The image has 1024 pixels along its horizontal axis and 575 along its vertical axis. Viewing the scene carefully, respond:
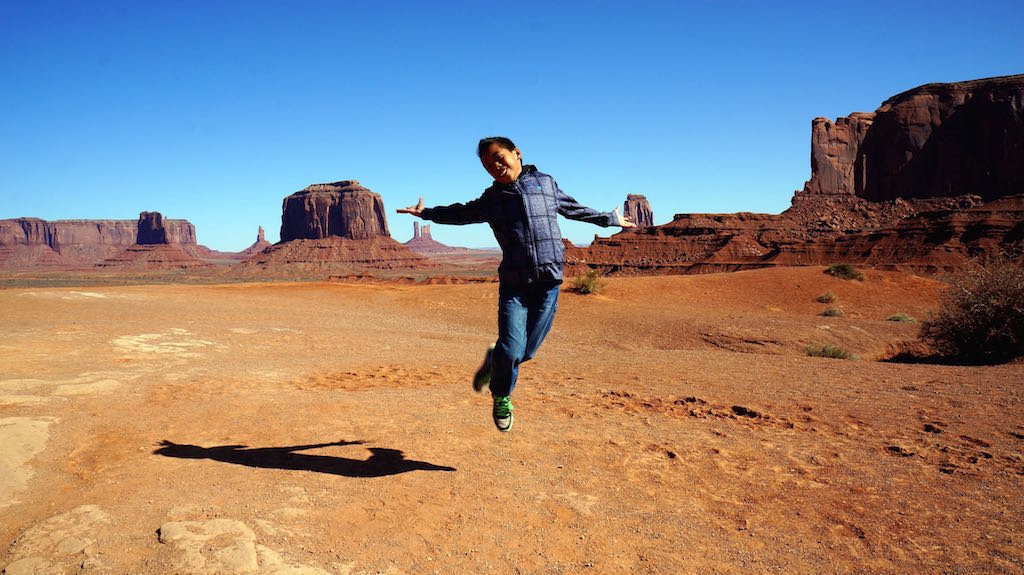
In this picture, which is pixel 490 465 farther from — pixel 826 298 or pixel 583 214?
pixel 826 298

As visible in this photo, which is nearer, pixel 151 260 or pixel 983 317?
pixel 983 317

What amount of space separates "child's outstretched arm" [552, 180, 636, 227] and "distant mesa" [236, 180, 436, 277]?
122084mm

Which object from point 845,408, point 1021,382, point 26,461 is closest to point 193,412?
point 26,461

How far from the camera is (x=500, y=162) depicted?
160 inches

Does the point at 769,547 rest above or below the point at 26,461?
below

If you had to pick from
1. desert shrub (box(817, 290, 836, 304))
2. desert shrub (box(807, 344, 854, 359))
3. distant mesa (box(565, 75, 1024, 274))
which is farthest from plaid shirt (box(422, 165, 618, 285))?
distant mesa (box(565, 75, 1024, 274))

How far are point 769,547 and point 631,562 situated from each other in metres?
0.81

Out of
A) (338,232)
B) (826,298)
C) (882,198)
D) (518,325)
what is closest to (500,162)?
(518,325)

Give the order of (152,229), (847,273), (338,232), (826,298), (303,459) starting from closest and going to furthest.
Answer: (303,459), (826,298), (847,273), (338,232), (152,229)

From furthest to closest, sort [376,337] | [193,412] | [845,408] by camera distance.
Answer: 1. [376,337]
2. [845,408]
3. [193,412]

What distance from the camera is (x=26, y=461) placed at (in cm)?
405

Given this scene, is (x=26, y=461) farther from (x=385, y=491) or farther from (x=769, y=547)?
(x=769, y=547)

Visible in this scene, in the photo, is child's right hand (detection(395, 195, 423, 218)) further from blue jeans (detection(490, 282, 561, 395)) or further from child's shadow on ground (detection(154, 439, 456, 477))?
child's shadow on ground (detection(154, 439, 456, 477))

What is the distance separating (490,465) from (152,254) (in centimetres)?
16895
